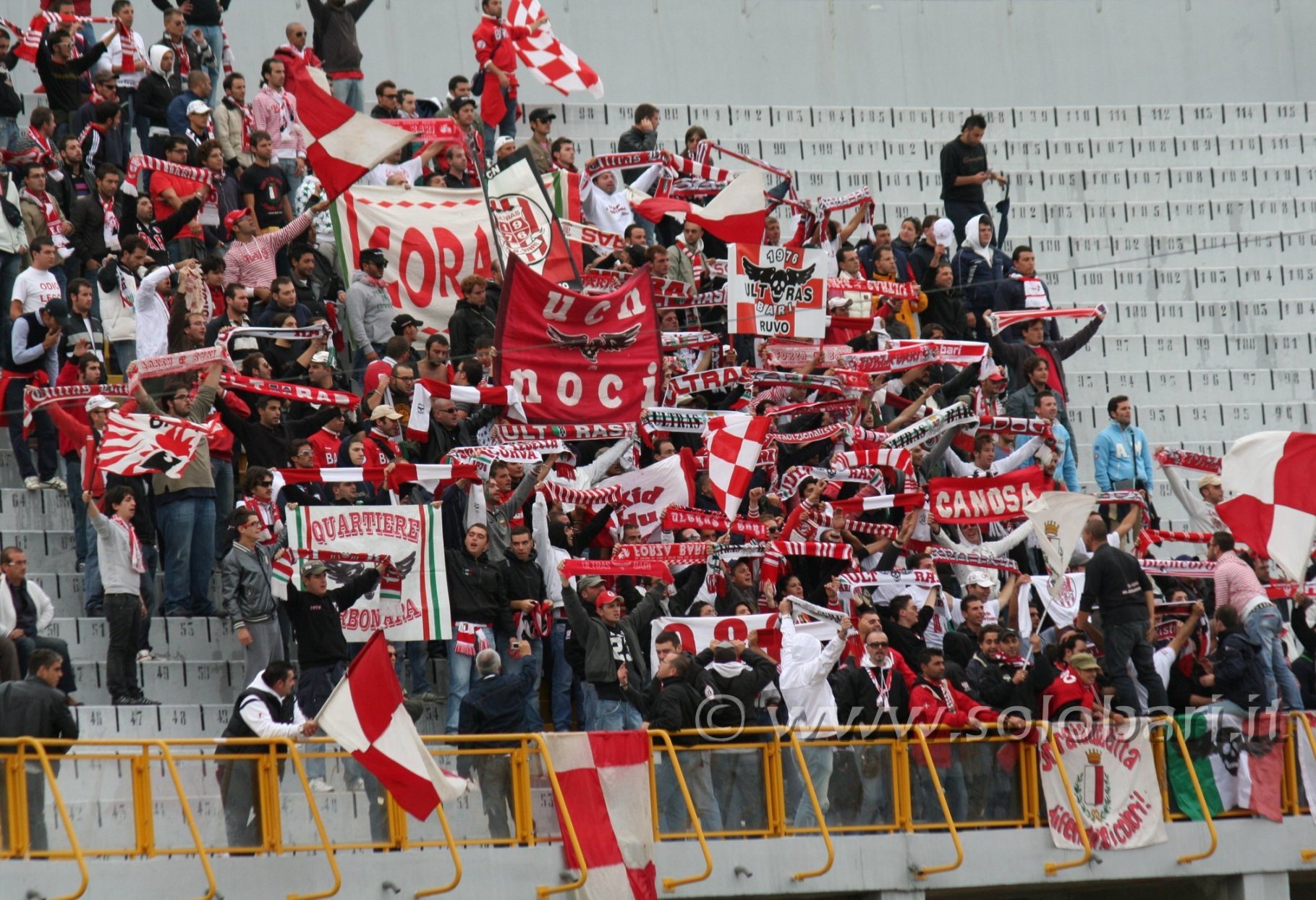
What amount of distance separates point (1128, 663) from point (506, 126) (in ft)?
33.6

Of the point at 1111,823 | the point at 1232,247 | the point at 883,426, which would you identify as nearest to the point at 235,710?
the point at 1111,823

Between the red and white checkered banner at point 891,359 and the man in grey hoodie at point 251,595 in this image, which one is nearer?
the man in grey hoodie at point 251,595

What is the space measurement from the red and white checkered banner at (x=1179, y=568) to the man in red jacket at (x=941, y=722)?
2.61m

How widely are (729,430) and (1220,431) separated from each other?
7.48 meters

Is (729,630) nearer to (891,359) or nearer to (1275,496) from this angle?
(1275,496)

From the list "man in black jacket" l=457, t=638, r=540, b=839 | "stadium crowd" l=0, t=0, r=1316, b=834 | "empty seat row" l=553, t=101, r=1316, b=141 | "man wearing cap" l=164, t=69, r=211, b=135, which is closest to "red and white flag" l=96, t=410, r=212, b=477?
"stadium crowd" l=0, t=0, r=1316, b=834

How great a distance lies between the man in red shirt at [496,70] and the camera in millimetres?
24656

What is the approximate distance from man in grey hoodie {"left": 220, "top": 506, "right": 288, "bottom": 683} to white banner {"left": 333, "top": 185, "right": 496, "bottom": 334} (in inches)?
220

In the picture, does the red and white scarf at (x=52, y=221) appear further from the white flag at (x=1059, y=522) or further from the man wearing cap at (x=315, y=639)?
the white flag at (x=1059, y=522)

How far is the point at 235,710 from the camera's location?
1446 centimetres

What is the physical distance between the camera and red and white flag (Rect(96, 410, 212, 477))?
16391 mm

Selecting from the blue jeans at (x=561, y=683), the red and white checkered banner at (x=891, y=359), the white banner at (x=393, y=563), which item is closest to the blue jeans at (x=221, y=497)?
the white banner at (x=393, y=563)

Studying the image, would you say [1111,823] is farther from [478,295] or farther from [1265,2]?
[1265,2]

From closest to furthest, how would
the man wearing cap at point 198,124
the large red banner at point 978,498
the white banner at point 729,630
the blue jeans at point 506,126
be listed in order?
the white banner at point 729,630
the large red banner at point 978,498
the man wearing cap at point 198,124
the blue jeans at point 506,126
